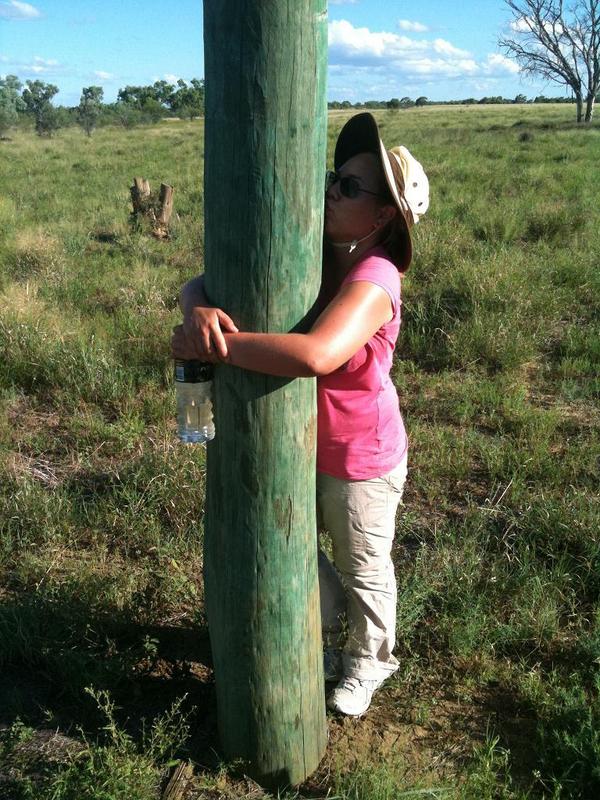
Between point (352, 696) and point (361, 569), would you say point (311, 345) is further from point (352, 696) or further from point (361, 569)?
point (352, 696)

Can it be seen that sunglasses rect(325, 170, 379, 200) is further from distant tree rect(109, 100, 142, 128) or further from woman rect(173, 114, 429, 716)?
distant tree rect(109, 100, 142, 128)

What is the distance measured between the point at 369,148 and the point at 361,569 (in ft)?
4.24

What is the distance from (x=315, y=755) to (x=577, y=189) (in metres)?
11.1

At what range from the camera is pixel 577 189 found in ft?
37.9

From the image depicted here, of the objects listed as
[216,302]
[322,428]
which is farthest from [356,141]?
[322,428]

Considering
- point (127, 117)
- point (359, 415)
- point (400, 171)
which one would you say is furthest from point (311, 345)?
point (127, 117)

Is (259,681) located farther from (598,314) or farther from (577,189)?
(577,189)

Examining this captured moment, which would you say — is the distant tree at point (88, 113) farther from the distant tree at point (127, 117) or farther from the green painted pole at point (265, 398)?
the green painted pole at point (265, 398)

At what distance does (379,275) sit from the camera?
191 centimetres

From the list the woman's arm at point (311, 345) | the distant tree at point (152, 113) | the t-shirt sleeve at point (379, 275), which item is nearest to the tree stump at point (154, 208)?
the t-shirt sleeve at point (379, 275)

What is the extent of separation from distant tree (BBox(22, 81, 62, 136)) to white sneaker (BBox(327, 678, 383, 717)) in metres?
54.9

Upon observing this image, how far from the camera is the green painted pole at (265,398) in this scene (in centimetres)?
160

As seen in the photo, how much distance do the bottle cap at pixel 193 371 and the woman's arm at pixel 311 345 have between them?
4.5 inches

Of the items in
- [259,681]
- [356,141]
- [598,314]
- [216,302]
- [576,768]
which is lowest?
[576,768]
